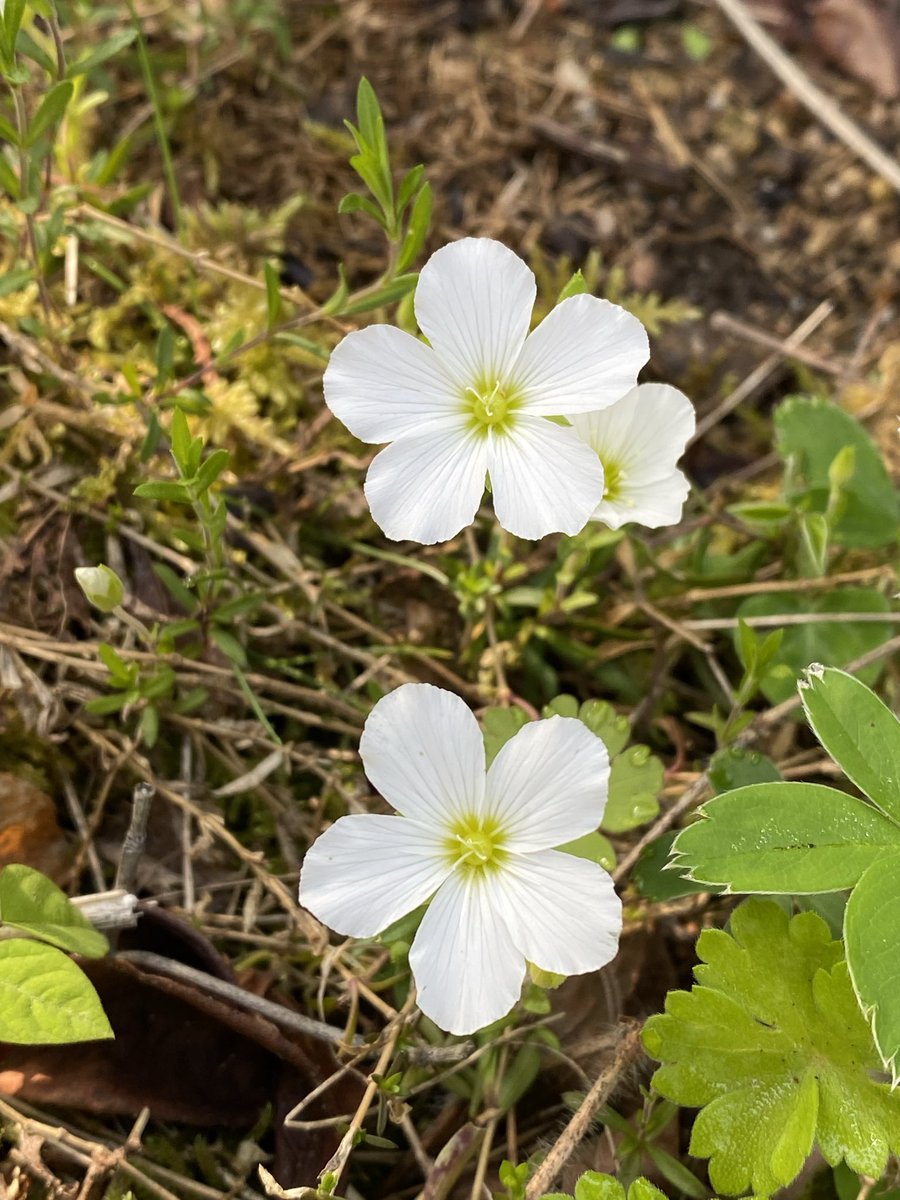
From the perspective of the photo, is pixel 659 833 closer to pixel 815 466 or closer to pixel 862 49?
pixel 815 466

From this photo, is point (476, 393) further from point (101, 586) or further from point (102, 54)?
point (102, 54)

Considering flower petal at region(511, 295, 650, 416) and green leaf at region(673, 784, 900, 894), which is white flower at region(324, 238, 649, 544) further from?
green leaf at region(673, 784, 900, 894)

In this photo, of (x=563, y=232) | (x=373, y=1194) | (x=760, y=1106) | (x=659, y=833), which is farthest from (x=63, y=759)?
(x=563, y=232)

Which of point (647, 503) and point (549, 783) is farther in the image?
point (647, 503)

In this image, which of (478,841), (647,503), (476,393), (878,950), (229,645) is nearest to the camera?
(878,950)

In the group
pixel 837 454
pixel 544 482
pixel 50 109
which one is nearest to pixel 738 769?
pixel 544 482

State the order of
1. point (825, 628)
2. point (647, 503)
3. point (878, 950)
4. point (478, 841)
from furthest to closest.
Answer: point (825, 628) < point (647, 503) < point (478, 841) < point (878, 950)
